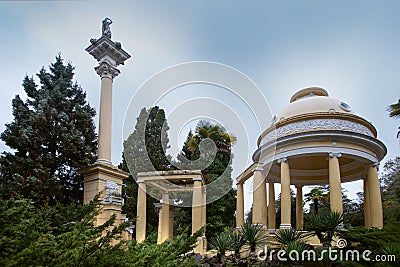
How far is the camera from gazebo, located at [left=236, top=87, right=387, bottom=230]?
12.5m

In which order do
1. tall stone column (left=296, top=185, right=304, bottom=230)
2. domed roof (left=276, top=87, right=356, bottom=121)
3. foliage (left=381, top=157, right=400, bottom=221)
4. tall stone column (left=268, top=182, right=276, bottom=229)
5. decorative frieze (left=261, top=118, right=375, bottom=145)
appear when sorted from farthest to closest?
foliage (left=381, top=157, right=400, bottom=221) → tall stone column (left=296, top=185, right=304, bottom=230) → tall stone column (left=268, top=182, right=276, bottom=229) → domed roof (left=276, top=87, right=356, bottom=121) → decorative frieze (left=261, top=118, right=375, bottom=145)

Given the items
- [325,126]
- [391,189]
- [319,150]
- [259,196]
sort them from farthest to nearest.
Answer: [391,189]
[259,196]
[325,126]
[319,150]

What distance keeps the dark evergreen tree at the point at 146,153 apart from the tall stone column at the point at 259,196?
7.22 meters

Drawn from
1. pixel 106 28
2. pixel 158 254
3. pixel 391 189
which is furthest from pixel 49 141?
pixel 391 189

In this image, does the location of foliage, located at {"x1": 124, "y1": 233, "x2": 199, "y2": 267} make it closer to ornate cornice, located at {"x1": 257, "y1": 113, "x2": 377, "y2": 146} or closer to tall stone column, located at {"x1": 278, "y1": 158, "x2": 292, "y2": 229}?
tall stone column, located at {"x1": 278, "y1": 158, "x2": 292, "y2": 229}

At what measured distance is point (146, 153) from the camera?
Answer: 2061 centimetres

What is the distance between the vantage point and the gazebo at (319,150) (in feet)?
41.0

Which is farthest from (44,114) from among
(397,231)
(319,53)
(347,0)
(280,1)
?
(397,231)

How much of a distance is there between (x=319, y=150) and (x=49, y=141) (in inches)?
377

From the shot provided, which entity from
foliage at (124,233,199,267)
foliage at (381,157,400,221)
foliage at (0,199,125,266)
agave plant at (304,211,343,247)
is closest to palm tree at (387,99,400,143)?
agave plant at (304,211,343,247)

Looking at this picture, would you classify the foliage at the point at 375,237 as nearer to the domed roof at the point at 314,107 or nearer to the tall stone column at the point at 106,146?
the domed roof at the point at 314,107

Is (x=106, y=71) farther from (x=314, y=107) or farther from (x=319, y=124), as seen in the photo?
(x=314, y=107)

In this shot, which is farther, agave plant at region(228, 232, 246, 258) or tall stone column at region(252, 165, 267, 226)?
tall stone column at region(252, 165, 267, 226)

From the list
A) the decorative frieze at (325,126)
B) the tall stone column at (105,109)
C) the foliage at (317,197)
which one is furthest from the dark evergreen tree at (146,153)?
the tall stone column at (105,109)
